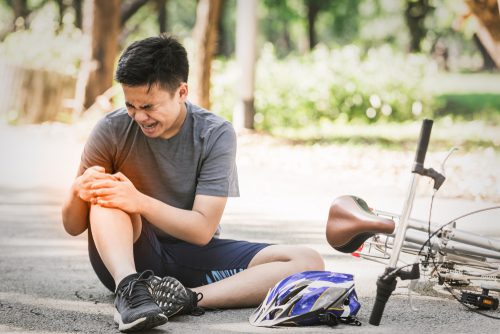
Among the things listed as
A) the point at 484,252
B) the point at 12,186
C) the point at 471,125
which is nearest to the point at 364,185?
the point at 12,186

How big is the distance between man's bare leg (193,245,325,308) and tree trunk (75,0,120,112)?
12921 millimetres

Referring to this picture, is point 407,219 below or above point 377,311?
above

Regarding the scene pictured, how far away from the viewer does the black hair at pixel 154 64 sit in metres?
4.20

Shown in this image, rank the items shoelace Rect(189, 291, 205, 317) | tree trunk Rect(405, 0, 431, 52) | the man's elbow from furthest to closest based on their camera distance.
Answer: tree trunk Rect(405, 0, 431, 52)
shoelace Rect(189, 291, 205, 317)
the man's elbow

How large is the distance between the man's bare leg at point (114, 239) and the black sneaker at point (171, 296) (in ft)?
0.45

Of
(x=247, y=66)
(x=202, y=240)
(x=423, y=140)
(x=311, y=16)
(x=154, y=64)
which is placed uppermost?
(x=311, y=16)

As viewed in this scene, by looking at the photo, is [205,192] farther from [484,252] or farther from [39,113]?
[39,113]

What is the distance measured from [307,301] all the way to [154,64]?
4.40ft

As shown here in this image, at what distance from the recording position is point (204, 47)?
14.8 meters

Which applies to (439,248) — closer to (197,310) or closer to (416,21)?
(197,310)

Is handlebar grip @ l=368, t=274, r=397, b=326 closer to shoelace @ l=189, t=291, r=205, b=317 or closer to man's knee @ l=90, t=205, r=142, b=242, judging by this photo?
shoelace @ l=189, t=291, r=205, b=317

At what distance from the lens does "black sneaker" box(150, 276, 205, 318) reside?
417 cm

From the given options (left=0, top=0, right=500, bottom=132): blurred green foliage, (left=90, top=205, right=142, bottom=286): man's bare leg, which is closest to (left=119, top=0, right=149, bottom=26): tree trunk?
(left=0, top=0, right=500, bottom=132): blurred green foliage

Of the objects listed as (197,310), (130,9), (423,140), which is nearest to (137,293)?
(197,310)
